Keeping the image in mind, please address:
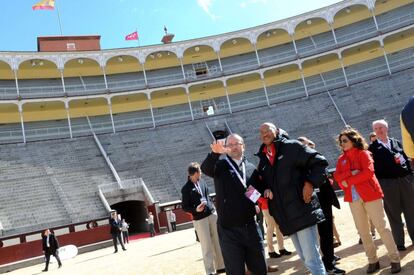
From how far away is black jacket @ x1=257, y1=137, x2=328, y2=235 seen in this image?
4.00 meters

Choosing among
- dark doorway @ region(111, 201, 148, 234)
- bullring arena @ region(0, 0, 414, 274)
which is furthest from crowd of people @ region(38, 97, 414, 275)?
dark doorway @ region(111, 201, 148, 234)

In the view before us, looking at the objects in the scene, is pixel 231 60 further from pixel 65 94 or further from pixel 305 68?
pixel 65 94

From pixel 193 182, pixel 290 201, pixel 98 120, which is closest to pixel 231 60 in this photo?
pixel 98 120

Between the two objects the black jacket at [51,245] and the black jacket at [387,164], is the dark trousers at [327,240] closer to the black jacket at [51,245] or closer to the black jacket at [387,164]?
the black jacket at [387,164]

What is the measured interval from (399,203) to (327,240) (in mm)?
1380


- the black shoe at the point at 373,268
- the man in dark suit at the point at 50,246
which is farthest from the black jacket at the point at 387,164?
the man in dark suit at the point at 50,246

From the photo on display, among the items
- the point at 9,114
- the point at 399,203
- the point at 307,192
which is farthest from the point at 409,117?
the point at 9,114

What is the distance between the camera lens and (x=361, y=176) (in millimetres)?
5238

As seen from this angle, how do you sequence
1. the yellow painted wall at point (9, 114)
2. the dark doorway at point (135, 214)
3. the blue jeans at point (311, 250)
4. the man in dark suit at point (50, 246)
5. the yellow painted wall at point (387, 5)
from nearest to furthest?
the blue jeans at point (311, 250)
the man in dark suit at point (50, 246)
the dark doorway at point (135, 214)
the yellow painted wall at point (9, 114)
the yellow painted wall at point (387, 5)

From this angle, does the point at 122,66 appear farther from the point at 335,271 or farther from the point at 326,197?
the point at 335,271

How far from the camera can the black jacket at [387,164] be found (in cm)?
616

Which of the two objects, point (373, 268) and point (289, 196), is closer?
point (289, 196)

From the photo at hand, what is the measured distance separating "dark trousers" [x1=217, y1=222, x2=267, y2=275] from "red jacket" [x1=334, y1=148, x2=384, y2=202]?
1.73m

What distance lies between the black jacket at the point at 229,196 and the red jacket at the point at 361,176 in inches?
64.3
